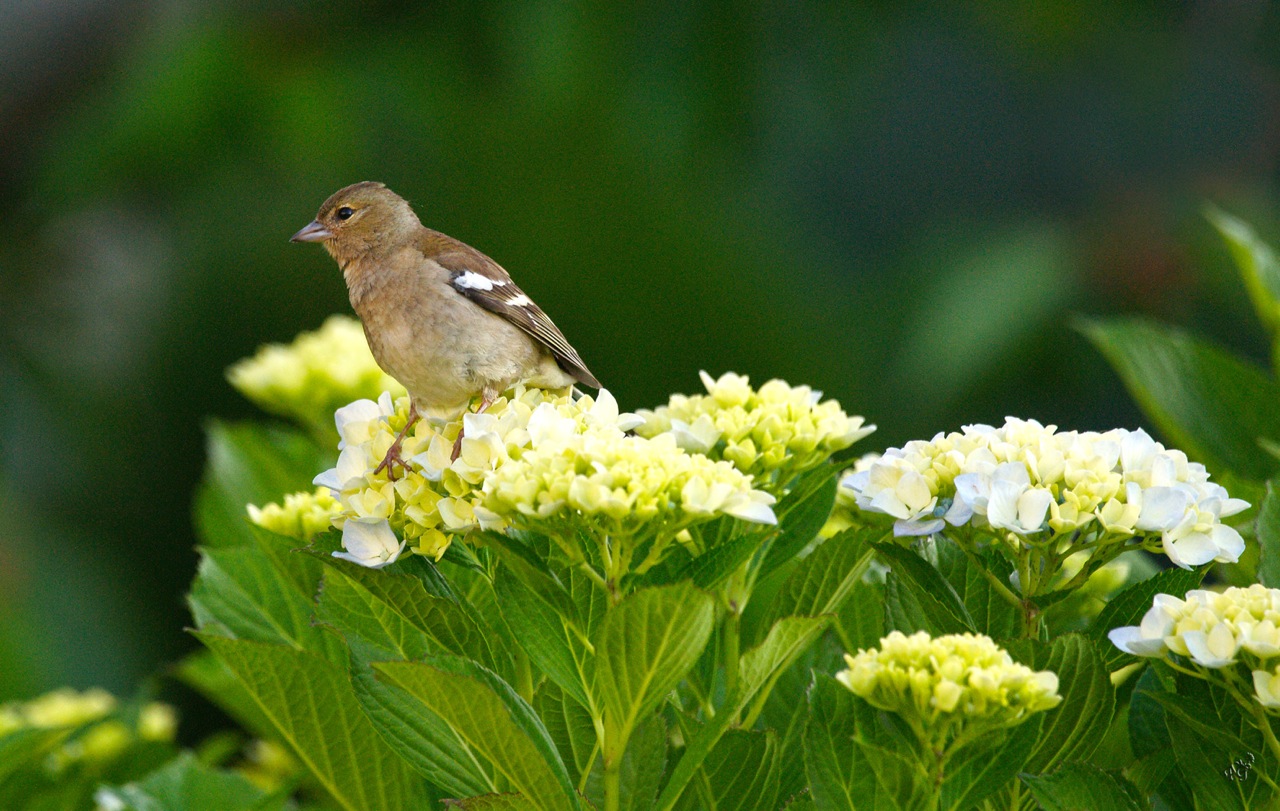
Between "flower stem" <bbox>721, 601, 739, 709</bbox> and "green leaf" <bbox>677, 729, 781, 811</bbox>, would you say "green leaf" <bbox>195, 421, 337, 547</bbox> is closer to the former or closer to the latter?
"flower stem" <bbox>721, 601, 739, 709</bbox>

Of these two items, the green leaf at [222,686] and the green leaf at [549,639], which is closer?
the green leaf at [549,639]

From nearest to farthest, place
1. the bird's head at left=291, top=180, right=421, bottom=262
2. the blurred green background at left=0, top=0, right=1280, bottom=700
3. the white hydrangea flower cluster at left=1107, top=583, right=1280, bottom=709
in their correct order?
the white hydrangea flower cluster at left=1107, top=583, right=1280, bottom=709, the bird's head at left=291, top=180, right=421, bottom=262, the blurred green background at left=0, top=0, right=1280, bottom=700

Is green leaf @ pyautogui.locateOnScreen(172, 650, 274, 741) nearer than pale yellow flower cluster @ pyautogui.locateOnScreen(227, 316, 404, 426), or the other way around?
green leaf @ pyautogui.locateOnScreen(172, 650, 274, 741)

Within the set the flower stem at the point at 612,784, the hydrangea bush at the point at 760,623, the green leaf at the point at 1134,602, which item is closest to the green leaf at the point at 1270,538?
the hydrangea bush at the point at 760,623

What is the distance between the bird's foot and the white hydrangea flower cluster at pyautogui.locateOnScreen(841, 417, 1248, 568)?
15.7 inches

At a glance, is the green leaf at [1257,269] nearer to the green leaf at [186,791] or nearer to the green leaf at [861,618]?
the green leaf at [861,618]

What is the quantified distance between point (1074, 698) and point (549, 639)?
0.42m

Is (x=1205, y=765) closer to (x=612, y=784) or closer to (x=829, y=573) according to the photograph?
(x=829, y=573)

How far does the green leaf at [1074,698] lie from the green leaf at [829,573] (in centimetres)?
22

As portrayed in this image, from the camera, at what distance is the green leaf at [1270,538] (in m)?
1.23

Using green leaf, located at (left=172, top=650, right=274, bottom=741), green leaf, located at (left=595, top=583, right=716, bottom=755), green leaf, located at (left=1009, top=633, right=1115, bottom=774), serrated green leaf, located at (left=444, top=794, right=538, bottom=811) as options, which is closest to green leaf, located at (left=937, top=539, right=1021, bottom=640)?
green leaf, located at (left=1009, top=633, right=1115, bottom=774)

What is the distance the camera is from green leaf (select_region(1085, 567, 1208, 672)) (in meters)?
1.15

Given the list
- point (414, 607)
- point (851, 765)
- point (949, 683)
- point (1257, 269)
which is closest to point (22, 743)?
point (414, 607)

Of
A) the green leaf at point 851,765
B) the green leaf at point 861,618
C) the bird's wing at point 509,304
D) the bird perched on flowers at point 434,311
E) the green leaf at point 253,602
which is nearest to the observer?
the green leaf at point 851,765
